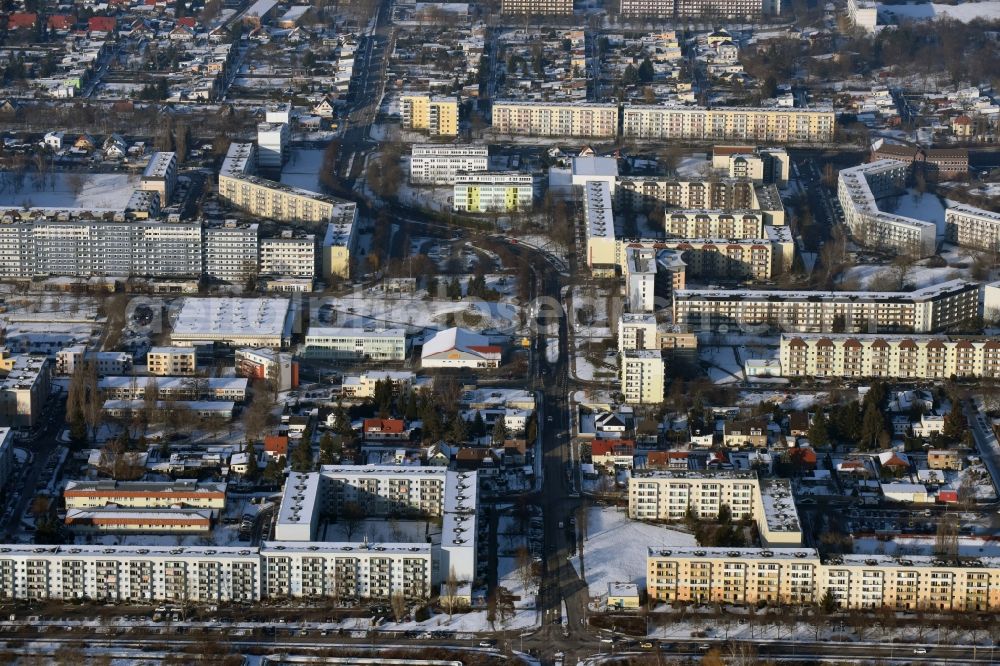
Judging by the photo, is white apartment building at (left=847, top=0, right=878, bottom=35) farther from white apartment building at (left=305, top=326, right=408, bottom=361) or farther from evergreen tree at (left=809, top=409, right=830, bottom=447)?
evergreen tree at (left=809, top=409, right=830, bottom=447)

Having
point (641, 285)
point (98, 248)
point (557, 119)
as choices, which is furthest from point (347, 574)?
point (557, 119)

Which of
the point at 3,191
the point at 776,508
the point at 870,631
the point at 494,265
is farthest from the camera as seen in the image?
the point at 3,191

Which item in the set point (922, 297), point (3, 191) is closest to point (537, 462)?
point (922, 297)

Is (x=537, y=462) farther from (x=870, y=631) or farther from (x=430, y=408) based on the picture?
(x=870, y=631)

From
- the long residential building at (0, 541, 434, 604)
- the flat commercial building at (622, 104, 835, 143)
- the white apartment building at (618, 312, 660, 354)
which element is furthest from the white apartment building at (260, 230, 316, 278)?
the flat commercial building at (622, 104, 835, 143)

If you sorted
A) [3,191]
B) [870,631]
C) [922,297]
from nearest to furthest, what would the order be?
[870,631], [922,297], [3,191]

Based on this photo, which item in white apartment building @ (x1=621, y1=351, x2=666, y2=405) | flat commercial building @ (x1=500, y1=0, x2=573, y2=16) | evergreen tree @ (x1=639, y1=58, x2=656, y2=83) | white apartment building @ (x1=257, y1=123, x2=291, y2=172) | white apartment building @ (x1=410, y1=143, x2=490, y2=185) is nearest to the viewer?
white apartment building @ (x1=621, y1=351, x2=666, y2=405)

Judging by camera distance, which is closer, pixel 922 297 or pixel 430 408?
pixel 430 408
